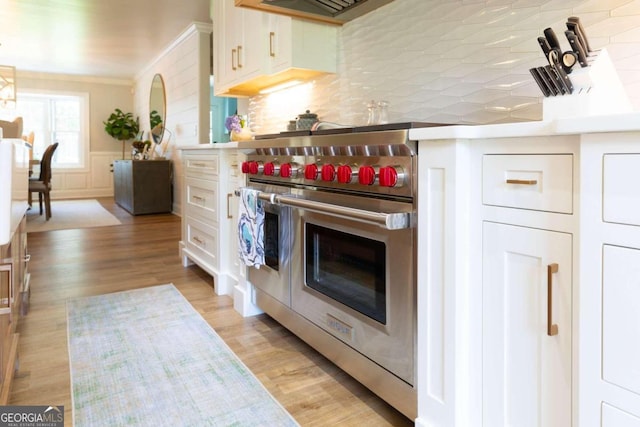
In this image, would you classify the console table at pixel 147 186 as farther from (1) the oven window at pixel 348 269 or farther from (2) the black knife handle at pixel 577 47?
(2) the black knife handle at pixel 577 47

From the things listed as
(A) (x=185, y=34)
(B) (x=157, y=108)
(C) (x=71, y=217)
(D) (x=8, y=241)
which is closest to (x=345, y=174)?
(D) (x=8, y=241)

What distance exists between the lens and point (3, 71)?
6.12m

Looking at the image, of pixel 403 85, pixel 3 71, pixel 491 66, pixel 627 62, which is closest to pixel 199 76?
pixel 3 71

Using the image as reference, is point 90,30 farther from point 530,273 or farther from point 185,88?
point 530,273

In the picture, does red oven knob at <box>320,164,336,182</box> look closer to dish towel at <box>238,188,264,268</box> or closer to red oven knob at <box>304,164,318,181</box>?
red oven knob at <box>304,164,318,181</box>

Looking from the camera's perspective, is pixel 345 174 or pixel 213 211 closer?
pixel 345 174

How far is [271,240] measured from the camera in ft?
7.13

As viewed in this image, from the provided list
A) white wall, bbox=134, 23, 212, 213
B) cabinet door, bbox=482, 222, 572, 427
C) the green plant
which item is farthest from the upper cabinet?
the green plant

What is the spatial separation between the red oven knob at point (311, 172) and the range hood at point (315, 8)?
3.59ft

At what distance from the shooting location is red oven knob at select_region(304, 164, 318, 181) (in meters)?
1.75

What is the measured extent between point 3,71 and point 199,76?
9.41 feet

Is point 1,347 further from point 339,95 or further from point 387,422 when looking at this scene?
point 339,95

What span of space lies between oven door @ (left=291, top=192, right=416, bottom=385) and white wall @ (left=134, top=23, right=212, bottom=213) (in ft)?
13.0

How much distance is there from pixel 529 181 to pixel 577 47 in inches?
12.4
